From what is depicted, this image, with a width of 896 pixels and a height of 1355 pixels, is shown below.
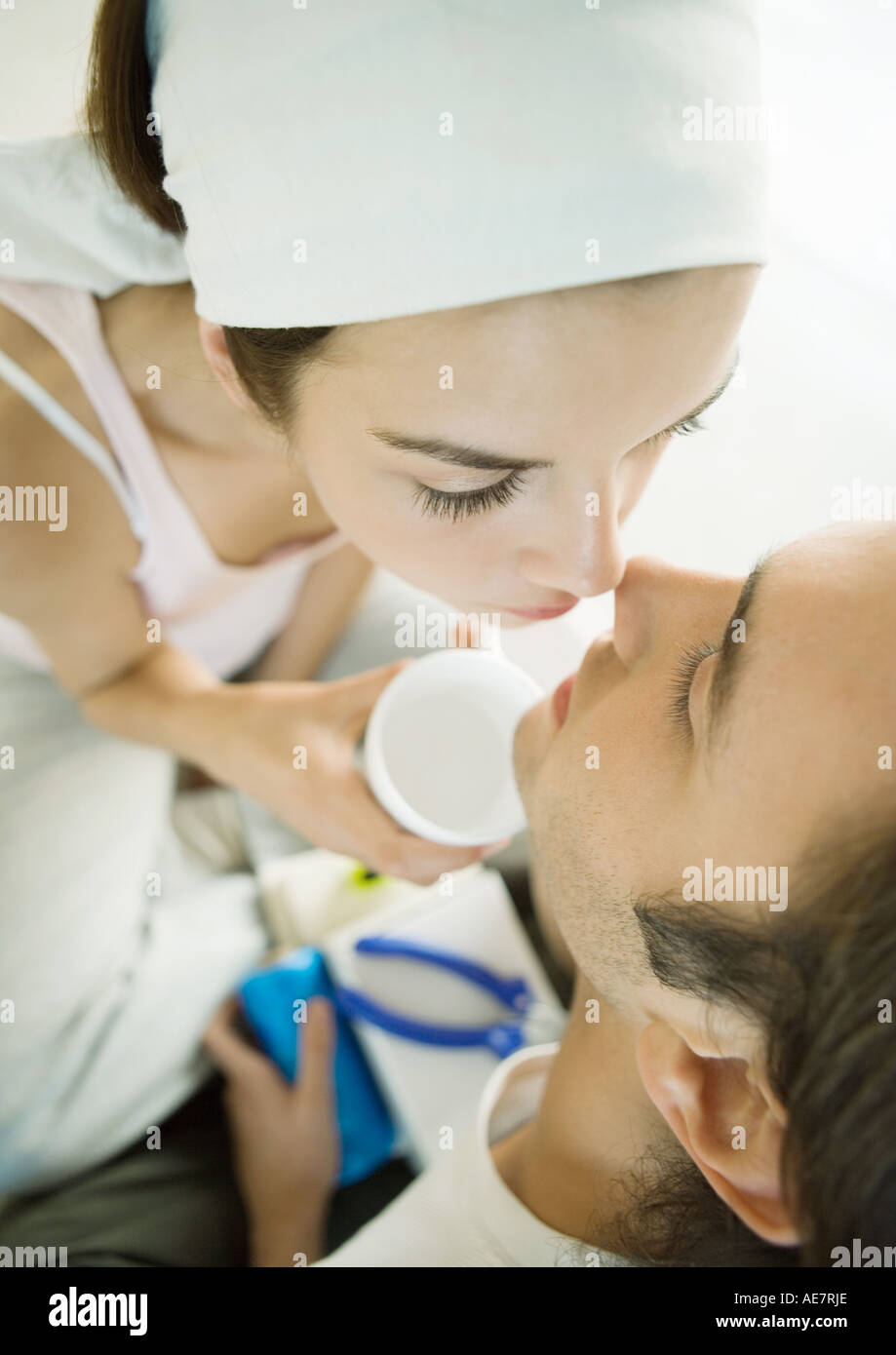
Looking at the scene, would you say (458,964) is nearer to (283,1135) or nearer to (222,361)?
(283,1135)

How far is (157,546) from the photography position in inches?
40.1

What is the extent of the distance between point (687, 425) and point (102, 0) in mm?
517

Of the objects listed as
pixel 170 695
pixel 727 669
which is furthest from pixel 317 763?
pixel 727 669

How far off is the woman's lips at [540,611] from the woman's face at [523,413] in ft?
0.27

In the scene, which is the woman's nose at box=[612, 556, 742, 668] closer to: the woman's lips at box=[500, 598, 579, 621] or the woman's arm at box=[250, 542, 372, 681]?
the woman's lips at box=[500, 598, 579, 621]

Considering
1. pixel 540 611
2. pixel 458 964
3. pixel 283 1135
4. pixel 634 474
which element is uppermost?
pixel 634 474

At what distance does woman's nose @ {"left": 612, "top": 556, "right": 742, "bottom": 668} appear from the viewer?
0.72 meters

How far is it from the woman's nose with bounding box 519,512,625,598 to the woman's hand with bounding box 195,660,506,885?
241 millimetres

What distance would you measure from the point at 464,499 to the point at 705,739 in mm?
232

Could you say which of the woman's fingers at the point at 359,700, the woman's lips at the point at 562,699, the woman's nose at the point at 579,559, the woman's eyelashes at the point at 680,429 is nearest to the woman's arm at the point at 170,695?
the woman's fingers at the point at 359,700

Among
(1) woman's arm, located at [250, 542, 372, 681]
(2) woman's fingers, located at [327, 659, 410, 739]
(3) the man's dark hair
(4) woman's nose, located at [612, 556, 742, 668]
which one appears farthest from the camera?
(1) woman's arm, located at [250, 542, 372, 681]

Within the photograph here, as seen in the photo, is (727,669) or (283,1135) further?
(283,1135)

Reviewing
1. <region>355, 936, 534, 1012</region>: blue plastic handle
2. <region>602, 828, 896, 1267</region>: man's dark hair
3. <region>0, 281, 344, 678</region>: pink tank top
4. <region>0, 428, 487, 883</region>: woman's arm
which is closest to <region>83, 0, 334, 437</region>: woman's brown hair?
<region>0, 281, 344, 678</region>: pink tank top
